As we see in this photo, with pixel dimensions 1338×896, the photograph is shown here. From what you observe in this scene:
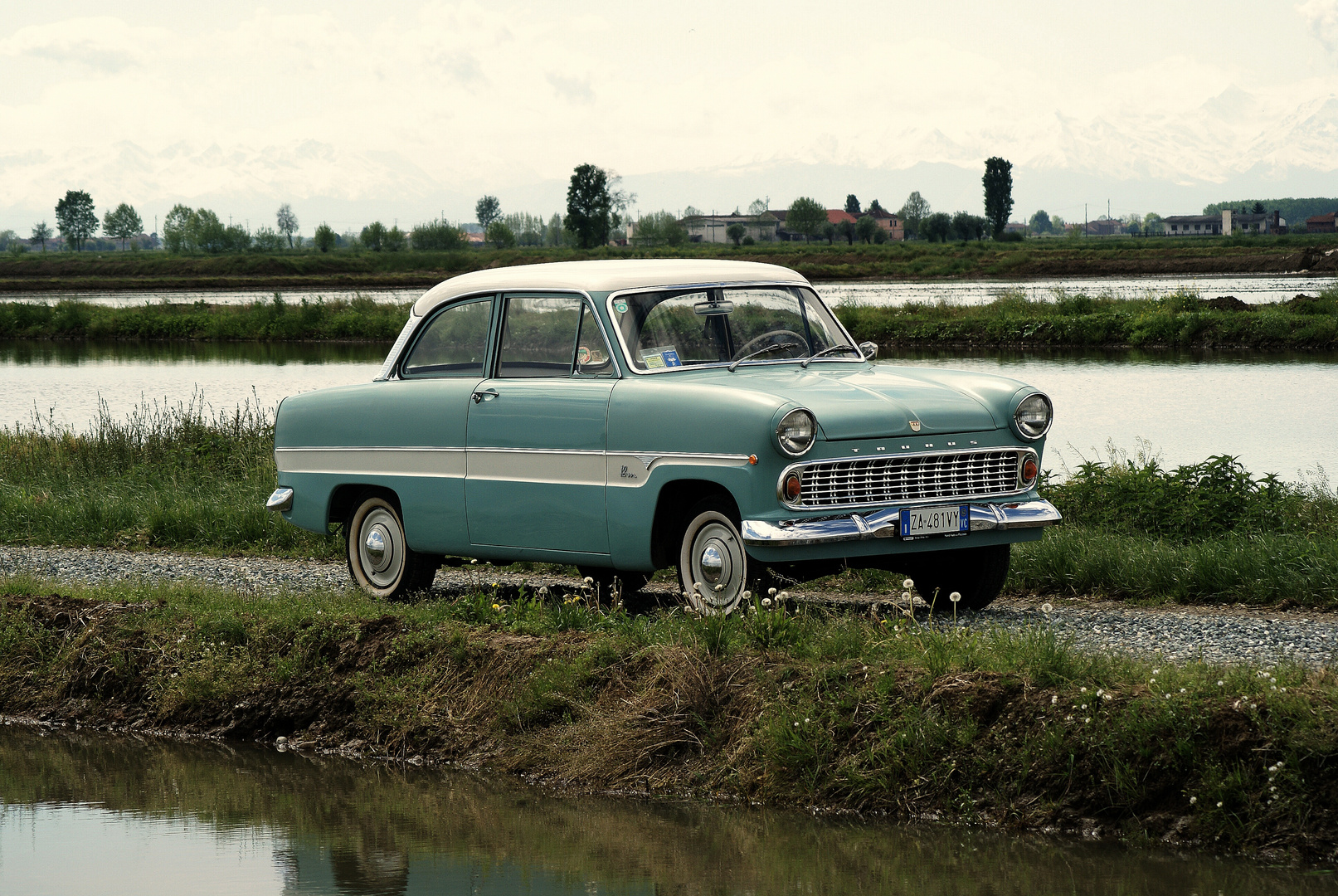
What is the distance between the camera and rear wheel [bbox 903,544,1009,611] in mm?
8773

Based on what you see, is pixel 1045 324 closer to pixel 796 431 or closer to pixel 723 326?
pixel 723 326

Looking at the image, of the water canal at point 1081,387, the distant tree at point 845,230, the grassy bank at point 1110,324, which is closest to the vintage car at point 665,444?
the water canal at point 1081,387

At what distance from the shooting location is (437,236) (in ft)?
493

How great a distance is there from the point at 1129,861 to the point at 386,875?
2.65 meters

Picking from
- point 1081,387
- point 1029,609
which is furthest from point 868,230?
point 1029,609

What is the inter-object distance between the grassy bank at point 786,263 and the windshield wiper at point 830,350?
70.3 meters

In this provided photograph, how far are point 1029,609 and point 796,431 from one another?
2.30 metres

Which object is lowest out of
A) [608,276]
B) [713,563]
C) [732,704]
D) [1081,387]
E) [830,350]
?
[1081,387]

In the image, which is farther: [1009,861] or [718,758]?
[718,758]

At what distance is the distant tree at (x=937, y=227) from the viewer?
537ft

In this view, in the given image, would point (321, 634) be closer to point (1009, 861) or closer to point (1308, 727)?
point (1009, 861)

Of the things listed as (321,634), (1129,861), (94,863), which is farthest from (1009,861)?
(321,634)

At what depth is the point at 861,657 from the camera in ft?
21.1

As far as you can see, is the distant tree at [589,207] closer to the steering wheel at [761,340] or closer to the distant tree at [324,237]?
the distant tree at [324,237]
